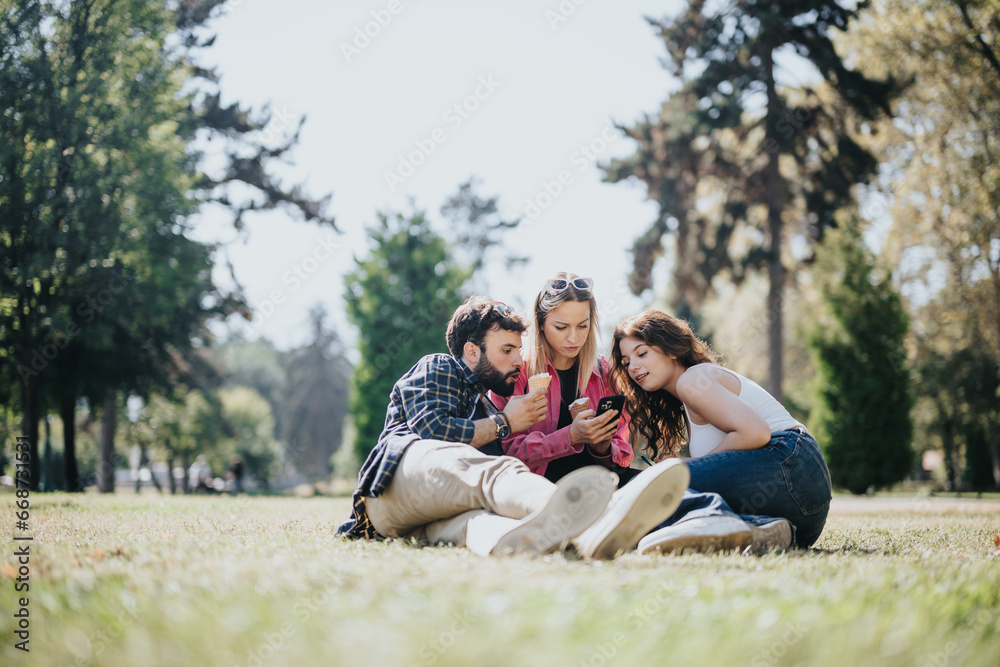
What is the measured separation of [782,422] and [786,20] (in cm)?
1952

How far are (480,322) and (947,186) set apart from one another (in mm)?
19103

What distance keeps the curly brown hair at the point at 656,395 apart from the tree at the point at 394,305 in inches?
689

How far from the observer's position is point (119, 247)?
41.8 feet

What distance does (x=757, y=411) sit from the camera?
4.12 metres

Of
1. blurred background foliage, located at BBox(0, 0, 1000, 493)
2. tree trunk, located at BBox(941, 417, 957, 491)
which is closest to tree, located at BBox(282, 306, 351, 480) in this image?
blurred background foliage, located at BBox(0, 0, 1000, 493)

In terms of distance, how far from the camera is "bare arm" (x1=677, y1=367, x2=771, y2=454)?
12.5ft

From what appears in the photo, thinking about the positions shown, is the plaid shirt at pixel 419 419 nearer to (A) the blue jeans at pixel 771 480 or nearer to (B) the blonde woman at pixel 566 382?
(B) the blonde woman at pixel 566 382

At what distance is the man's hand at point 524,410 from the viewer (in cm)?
405

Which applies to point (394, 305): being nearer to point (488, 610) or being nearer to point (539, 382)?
point (539, 382)

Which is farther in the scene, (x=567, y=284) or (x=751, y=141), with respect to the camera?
(x=751, y=141)

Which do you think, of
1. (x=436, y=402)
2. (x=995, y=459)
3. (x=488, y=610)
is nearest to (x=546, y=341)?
(x=436, y=402)

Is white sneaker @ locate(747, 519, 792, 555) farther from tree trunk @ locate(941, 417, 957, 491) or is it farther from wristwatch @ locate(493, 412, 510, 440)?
tree trunk @ locate(941, 417, 957, 491)

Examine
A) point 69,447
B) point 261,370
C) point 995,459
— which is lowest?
point 995,459

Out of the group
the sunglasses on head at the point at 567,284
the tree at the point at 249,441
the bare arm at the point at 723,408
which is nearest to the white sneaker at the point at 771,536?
the bare arm at the point at 723,408
